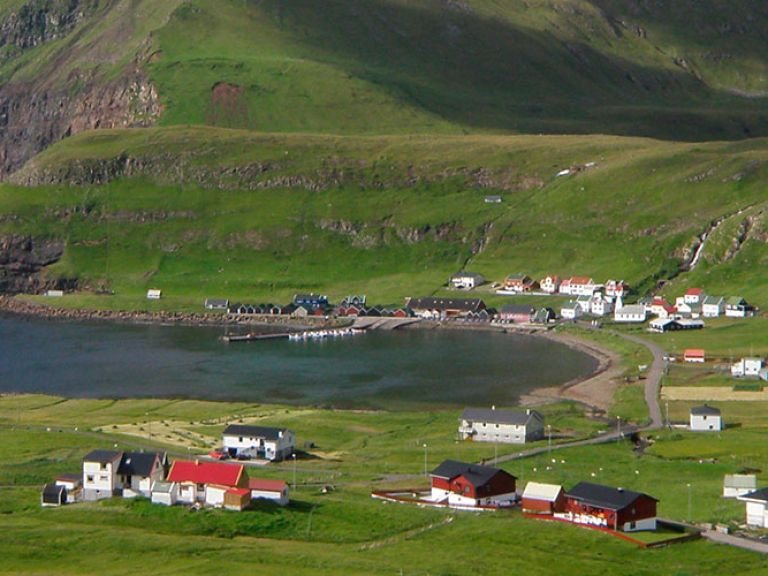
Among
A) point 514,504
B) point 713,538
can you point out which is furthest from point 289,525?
point 713,538

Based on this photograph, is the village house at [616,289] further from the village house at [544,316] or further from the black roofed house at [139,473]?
the black roofed house at [139,473]

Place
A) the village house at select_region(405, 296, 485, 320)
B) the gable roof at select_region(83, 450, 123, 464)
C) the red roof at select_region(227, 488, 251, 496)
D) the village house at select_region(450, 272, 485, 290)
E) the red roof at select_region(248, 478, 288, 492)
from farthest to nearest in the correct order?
the village house at select_region(450, 272, 485, 290) → the village house at select_region(405, 296, 485, 320) → the gable roof at select_region(83, 450, 123, 464) → the red roof at select_region(248, 478, 288, 492) → the red roof at select_region(227, 488, 251, 496)

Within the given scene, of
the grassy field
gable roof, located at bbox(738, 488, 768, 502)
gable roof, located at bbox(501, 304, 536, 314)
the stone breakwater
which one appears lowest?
the grassy field

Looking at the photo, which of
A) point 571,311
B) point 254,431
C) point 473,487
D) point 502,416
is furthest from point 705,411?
point 571,311

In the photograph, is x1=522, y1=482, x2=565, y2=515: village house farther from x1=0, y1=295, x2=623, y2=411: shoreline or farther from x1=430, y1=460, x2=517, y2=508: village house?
x1=0, y1=295, x2=623, y2=411: shoreline

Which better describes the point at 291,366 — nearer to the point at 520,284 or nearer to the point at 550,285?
the point at 520,284

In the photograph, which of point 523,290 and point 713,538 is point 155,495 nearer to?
point 713,538

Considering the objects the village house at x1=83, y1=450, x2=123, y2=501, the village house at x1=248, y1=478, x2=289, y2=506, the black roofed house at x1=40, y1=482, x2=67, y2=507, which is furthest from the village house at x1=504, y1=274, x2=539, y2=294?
the black roofed house at x1=40, y1=482, x2=67, y2=507
